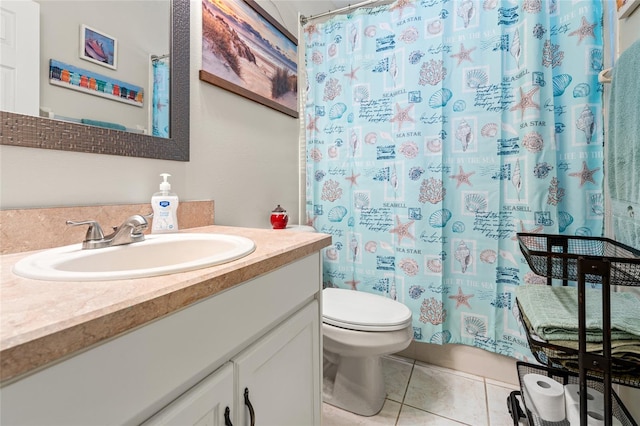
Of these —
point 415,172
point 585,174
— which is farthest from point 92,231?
point 585,174

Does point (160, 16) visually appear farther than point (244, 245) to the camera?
Yes

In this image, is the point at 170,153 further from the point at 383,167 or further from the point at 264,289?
the point at 383,167

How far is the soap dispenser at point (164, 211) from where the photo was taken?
92 centimetres

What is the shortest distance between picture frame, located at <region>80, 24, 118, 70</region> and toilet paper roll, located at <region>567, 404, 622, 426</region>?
1746 millimetres

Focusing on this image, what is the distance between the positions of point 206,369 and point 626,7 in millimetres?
1768

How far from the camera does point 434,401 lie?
1.36m

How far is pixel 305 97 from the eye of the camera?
1.86 metres

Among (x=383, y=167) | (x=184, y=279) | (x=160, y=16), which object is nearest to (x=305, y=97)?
(x=383, y=167)

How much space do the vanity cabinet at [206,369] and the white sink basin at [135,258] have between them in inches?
3.2

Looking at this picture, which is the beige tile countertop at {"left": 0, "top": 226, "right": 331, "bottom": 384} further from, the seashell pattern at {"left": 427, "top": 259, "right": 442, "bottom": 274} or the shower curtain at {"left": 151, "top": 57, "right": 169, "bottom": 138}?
the seashell pattern at {"left": 427, "top": 259, "right": 442, "bottom": 274}

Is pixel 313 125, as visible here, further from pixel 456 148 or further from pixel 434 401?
pixel 434 401

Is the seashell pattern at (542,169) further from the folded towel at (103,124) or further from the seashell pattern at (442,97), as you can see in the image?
the folded towel at (103,124)

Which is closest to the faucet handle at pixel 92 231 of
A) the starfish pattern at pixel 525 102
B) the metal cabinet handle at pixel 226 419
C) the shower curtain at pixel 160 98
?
the shower curtain at pixel 160 98

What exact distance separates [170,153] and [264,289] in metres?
0.66
